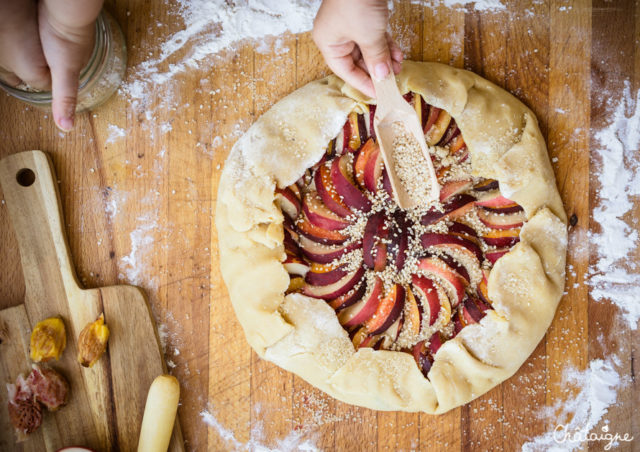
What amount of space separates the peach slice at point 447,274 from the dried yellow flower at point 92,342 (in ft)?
4.25

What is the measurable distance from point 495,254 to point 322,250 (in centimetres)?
67

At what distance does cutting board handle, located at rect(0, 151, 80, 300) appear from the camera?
2188 mm

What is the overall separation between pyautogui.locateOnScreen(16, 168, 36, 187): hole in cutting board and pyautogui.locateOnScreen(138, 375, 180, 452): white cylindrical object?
3.13 ft

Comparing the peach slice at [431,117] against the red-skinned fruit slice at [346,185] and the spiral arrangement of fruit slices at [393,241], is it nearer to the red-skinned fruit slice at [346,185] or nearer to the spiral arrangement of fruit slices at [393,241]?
the spiral arrangement of fruit slices at [393,241]

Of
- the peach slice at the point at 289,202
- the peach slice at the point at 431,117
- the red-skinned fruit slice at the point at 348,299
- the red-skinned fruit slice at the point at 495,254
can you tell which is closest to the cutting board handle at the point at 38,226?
the peach slice at the point at 289,202

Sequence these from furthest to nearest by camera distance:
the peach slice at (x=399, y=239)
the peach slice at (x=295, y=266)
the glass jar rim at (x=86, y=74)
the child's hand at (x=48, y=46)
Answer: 1. the peach slice at (x=399, y=239)
2. the peach slice at (x=295, y=266)
3. the glass jar rim at (x=86, y=74)
4. the child's hand at (x=48, y=46)

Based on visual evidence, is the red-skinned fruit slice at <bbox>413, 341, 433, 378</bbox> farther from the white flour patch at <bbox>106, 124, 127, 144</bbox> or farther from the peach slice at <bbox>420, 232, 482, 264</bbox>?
the white flour patch at <bbox>106, 124, 127, 144</bbox>

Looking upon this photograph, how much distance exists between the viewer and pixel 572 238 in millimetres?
2221

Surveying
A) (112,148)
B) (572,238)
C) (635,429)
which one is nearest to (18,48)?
(112,148)

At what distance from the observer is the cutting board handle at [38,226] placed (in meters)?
2.19

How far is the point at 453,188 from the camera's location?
83.4 inches

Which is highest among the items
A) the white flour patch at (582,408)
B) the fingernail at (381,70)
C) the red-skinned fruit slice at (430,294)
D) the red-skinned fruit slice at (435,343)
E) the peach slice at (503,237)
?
the fingernail at (381,70)

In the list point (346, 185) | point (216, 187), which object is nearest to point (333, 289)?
point (346, 185)

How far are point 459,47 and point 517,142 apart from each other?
468mm
